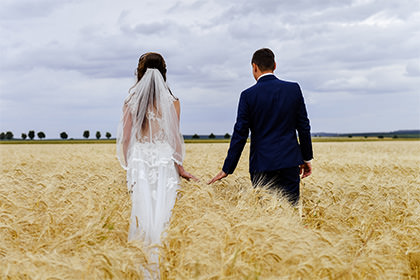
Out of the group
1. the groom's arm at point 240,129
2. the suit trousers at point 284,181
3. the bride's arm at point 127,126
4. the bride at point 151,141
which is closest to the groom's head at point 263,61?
the groom's arm at point 240,129

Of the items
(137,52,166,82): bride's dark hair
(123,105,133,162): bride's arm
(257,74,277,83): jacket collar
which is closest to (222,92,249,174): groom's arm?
(257,74,277,83): jacket collar

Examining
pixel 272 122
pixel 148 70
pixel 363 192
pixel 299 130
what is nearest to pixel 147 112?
pixel 148 70

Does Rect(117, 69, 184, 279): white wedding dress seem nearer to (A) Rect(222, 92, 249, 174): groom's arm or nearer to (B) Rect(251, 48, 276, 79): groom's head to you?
(A) Rect(222, 92, 249, 174): groom's arm

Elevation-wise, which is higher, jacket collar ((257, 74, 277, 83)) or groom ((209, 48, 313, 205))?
jacket collar ((257, 74, 277, 83))

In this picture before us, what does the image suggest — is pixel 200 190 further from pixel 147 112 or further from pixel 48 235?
pixel 48 235

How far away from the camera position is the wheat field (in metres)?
2.89

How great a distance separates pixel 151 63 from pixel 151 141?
86 cm

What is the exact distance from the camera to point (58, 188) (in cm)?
558

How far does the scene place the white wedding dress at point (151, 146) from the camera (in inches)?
176

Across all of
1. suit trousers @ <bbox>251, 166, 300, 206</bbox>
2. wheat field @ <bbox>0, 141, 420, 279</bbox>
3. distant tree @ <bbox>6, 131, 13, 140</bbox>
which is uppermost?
distant tree @ <bbox>6, 131, 13, 140</bbox>

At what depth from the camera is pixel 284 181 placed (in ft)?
16.0

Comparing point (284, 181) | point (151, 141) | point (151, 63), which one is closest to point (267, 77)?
point (284, 181)

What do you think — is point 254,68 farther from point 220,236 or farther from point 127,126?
point 220,236

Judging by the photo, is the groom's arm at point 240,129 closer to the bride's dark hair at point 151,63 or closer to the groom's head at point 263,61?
the groom's head at point 263,61
